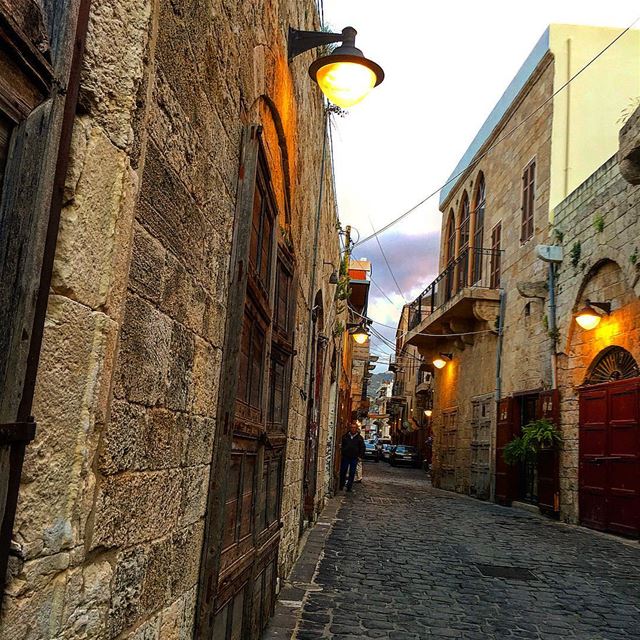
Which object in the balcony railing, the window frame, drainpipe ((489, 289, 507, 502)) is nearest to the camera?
the window frame

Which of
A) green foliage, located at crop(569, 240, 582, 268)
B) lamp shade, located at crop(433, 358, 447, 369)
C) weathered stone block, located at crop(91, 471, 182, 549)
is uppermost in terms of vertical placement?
green foliage, located at crop(569, 240, 582, 268)

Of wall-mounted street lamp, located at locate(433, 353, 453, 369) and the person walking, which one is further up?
wall-mounted street lamp, located at locate(433, 353, 453, 369)

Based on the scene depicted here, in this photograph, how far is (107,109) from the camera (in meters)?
1.50

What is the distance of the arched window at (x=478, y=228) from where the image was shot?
18453 millimetres

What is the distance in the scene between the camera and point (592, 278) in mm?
11359

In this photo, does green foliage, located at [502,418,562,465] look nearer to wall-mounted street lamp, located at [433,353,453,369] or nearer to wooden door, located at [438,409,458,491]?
wooden door, located at [438,409,458,491]

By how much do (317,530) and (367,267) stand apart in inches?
649

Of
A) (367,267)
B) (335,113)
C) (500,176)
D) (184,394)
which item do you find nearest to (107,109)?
(184,394)

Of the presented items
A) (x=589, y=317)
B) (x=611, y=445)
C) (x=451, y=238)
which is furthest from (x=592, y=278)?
(x=451, y=238)

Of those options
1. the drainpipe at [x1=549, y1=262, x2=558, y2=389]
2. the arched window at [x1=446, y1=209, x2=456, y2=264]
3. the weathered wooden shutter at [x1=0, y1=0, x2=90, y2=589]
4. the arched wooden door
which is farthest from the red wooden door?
the arched window at [x1=446, y1=209, x2=456, y2=264]

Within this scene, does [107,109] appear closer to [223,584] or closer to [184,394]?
[184,394]

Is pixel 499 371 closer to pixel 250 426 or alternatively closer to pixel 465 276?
pixel 465 276

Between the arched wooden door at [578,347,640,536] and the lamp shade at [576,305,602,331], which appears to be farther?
the lamp shade at [576,305,602,331]

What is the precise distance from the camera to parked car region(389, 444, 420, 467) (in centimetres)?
3422
